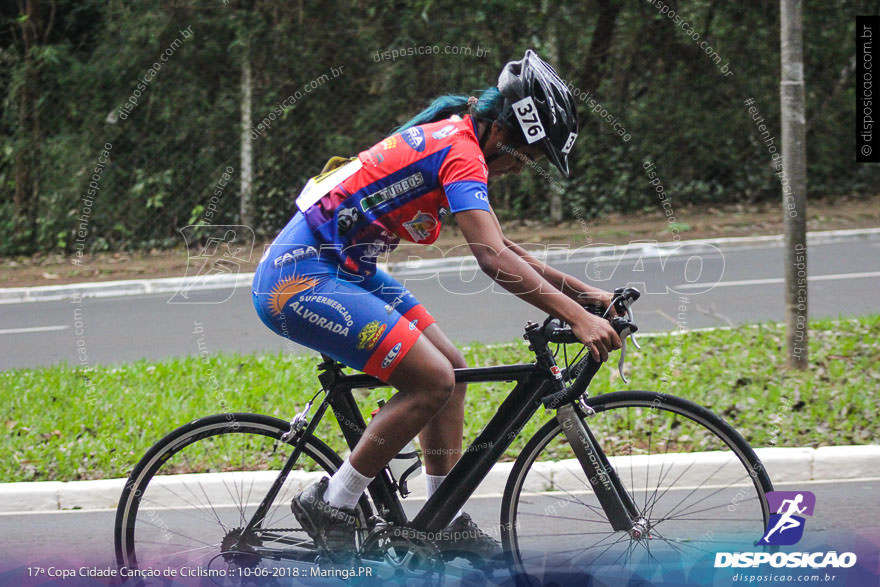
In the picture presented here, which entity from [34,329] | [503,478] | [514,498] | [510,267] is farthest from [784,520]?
[34,329]

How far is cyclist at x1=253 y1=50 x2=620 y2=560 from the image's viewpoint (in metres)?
3.11

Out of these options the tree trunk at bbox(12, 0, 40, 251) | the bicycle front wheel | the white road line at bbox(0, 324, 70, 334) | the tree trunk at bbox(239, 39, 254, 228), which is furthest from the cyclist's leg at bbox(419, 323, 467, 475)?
the tree trunk at bbox(12, 0, 40, 251)

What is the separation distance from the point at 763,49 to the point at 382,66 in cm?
570

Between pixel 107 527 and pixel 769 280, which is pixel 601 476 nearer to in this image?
pixel 107 527

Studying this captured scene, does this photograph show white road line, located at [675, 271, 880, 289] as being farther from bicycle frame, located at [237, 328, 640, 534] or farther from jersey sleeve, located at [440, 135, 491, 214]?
jersey sleeve, located at [440, 135, 491, 214]

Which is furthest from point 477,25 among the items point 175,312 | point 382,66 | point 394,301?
point 394,301

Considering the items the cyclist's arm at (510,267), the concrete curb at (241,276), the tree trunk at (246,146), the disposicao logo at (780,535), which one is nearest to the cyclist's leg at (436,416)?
the cyclist's arm at (510,267)

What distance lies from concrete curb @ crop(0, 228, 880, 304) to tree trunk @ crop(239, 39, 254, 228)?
2.10m

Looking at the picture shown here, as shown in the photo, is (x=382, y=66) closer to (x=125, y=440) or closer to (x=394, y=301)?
(x=125, y=440)

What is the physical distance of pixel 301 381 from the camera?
623cm

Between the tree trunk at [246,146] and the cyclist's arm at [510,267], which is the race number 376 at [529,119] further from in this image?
the tree trunk at [246,146]

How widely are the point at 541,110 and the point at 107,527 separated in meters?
2.88

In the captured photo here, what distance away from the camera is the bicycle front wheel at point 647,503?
3.21m

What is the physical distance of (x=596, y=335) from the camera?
9.79ft
